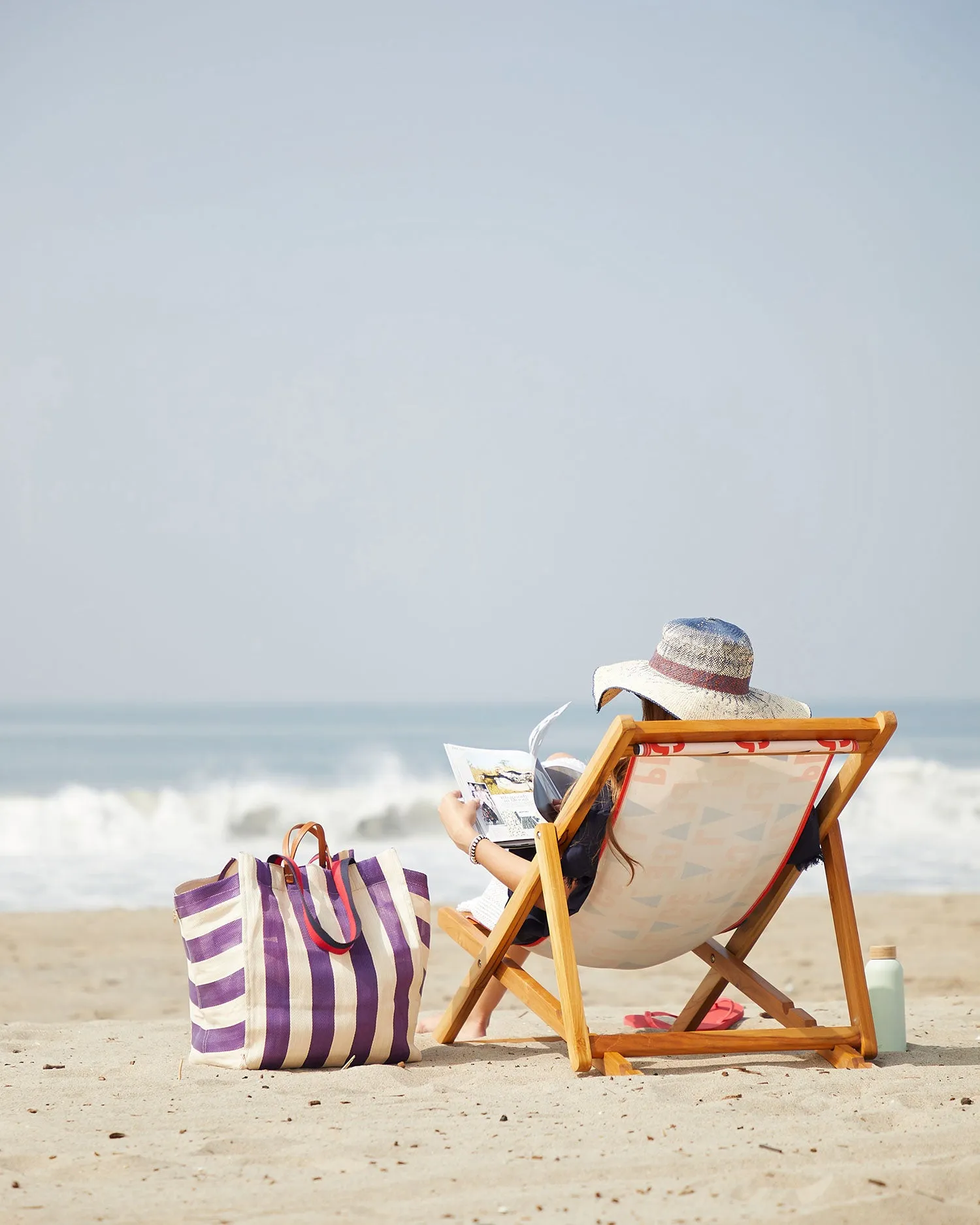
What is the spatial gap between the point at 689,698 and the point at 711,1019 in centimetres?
149

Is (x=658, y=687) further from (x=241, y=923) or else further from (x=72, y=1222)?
(x=72, y=1222)

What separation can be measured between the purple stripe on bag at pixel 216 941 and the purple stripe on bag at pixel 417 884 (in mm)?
461

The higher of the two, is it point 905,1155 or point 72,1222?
point 905,1155

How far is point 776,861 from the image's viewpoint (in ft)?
9.75

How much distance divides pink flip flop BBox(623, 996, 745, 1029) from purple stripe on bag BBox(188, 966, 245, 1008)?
141 centimetres

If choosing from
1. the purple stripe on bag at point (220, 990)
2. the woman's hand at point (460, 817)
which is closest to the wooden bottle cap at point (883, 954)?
Result: the woman's hand at point (460, 817)

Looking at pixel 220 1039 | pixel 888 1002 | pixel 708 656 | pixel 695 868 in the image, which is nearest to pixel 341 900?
pixel 220 1039

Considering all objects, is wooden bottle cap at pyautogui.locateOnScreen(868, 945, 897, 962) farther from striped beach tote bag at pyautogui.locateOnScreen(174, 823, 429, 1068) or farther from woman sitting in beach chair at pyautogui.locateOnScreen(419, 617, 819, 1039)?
striped beach tote bag at pyautogui.locateOnScreen(174, 823, 429, 1068)

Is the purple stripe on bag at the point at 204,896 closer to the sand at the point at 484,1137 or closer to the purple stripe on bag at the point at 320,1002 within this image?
the purple stripe on bag at the point at 320,1002

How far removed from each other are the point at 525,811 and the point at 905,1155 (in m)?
1.37

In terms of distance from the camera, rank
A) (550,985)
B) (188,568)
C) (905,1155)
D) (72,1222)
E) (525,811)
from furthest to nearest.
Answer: (188,568), (550,985), (525,811), (905,1155), (72,1222)

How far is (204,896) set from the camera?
9.95 feet

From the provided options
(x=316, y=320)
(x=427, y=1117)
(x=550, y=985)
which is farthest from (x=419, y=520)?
(x=427, y=1117)

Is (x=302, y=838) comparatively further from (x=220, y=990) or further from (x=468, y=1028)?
(x=468, y=1028)
